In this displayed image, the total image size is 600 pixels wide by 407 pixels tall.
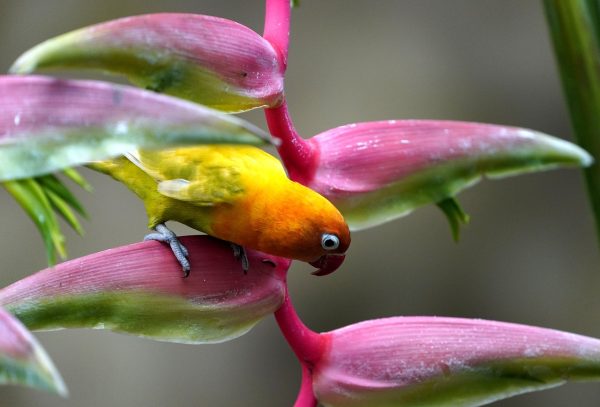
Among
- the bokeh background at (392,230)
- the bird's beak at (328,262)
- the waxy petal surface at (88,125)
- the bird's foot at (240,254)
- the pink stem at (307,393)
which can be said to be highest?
the waxy petal surface at (88,125)

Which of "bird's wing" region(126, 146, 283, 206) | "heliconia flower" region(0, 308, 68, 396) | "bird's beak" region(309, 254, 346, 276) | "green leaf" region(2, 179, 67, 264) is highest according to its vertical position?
"green leaf" region(2, 179, 67, 264)

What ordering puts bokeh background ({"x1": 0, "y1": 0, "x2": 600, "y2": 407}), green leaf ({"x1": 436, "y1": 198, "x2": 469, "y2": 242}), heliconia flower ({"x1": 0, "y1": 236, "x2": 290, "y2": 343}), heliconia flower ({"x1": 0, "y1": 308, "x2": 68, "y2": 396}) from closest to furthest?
heliconia flower ({"x1": 0, "y1": 308, "x2": 68, "y2": 396}) → heliconia flower ({"x1": 0, "y1": 236, "x2": 290, "y2": 343}) → green leaf ({"x1": 436, "y1": 198, "x2": 469, "y2": 242}) → bokeh background ({"x1": 0, "y1": 0, "x2": 600, "y2": 407})

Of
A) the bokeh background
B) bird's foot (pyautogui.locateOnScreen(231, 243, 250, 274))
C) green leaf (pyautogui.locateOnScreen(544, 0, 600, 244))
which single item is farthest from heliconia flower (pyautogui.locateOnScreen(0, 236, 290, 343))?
the bokeh background

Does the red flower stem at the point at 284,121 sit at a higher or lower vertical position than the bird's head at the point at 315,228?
higher

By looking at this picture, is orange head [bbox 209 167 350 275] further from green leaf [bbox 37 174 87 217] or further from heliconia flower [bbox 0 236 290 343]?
green leaf [bbox 37 174 87 217]

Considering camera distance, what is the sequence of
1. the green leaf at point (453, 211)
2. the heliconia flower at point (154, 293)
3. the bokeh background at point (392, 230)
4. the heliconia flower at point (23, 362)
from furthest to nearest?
the bokeh background at point (392, 230) → the green leaf at point (453, 211) → the heliconia flower at point (154, 293) → the heliconia flower at point (23, 362)

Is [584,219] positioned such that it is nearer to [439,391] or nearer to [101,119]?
[439,391]

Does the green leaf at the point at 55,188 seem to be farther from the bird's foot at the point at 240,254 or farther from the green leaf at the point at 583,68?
the green leaf at the point at 583,68

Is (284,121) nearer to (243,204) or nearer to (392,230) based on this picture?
(243,204)

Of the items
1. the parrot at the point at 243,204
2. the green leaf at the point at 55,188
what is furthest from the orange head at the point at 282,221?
the green leaf at the point at 55,188
